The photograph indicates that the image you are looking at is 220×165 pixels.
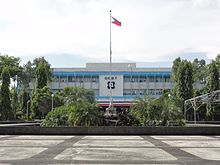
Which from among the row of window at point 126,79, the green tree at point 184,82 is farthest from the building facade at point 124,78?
the green tree at point 184,82

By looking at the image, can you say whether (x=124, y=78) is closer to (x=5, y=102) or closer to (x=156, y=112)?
(x=5, y=102)

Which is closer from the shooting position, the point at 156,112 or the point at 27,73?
the point at 156,112

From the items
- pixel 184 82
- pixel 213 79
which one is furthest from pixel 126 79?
pixel 213 79

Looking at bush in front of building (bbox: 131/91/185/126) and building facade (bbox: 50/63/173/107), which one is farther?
building facade (bbox: 50/63/173/107)

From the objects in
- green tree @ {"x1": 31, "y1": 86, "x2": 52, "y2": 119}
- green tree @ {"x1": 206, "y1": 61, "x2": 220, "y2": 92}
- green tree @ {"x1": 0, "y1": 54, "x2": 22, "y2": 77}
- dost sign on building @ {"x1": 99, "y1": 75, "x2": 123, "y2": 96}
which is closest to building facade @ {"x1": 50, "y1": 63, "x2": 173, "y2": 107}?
dost sign on building @ {"x1": 99, "y1": 75, "x2": 123, "y2": 96}

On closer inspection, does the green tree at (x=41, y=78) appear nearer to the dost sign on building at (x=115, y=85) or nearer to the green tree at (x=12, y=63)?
the green tree at (x=12, y=63)

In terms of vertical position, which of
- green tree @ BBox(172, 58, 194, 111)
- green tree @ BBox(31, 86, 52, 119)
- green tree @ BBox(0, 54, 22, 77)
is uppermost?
green tree @ BBox(0, 54, 22, 77)

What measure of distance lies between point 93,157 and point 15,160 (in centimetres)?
275

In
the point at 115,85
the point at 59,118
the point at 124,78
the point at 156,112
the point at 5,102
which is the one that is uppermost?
the point at 124,78

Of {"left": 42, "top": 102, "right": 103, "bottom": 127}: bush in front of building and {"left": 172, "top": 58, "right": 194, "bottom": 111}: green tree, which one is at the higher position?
{"left": 172, "top": 58, "right": 194, "bottom": 111}: green tree

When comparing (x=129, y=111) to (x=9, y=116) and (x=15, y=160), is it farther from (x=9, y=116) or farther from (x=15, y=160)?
(x=9, y=116)

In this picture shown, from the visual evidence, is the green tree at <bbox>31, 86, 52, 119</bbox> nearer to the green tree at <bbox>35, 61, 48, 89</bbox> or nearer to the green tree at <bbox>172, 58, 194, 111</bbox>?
the green tree at <bbox>35, 61, 48, 89</bbox>

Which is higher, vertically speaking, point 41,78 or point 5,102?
point 41,78

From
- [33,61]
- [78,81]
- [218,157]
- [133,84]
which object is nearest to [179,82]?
[133,84]
